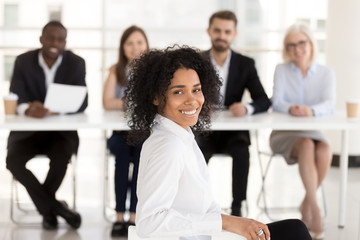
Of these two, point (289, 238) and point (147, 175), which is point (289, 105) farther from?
point (147, 175)

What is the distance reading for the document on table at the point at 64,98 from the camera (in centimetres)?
341

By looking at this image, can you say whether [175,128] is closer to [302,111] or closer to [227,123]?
[227,123]

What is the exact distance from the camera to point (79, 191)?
4.54 meters

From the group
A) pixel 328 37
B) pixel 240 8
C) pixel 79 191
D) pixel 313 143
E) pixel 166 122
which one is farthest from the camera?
pixel 240 8

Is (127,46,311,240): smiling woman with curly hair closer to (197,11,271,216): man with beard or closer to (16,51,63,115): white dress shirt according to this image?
(197,11,271,216): man with beard

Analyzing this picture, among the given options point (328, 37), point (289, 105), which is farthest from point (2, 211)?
point (328, 37)

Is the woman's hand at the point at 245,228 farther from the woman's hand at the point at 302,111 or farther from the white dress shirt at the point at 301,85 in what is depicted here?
the white dress shirt at the point at 301,85

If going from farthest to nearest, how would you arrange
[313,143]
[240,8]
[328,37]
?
[240,8]
[328,37]
[313,143]

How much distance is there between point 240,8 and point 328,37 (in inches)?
60.7

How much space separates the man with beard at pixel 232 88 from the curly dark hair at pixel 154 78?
1782 mm

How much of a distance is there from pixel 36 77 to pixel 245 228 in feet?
7.72

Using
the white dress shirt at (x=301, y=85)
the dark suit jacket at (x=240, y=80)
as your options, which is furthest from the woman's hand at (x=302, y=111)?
the dark suit jacket at (x=240, y=80)

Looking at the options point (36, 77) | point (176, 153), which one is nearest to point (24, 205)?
point (36, 77)

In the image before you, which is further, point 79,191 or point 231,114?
point 79,191
